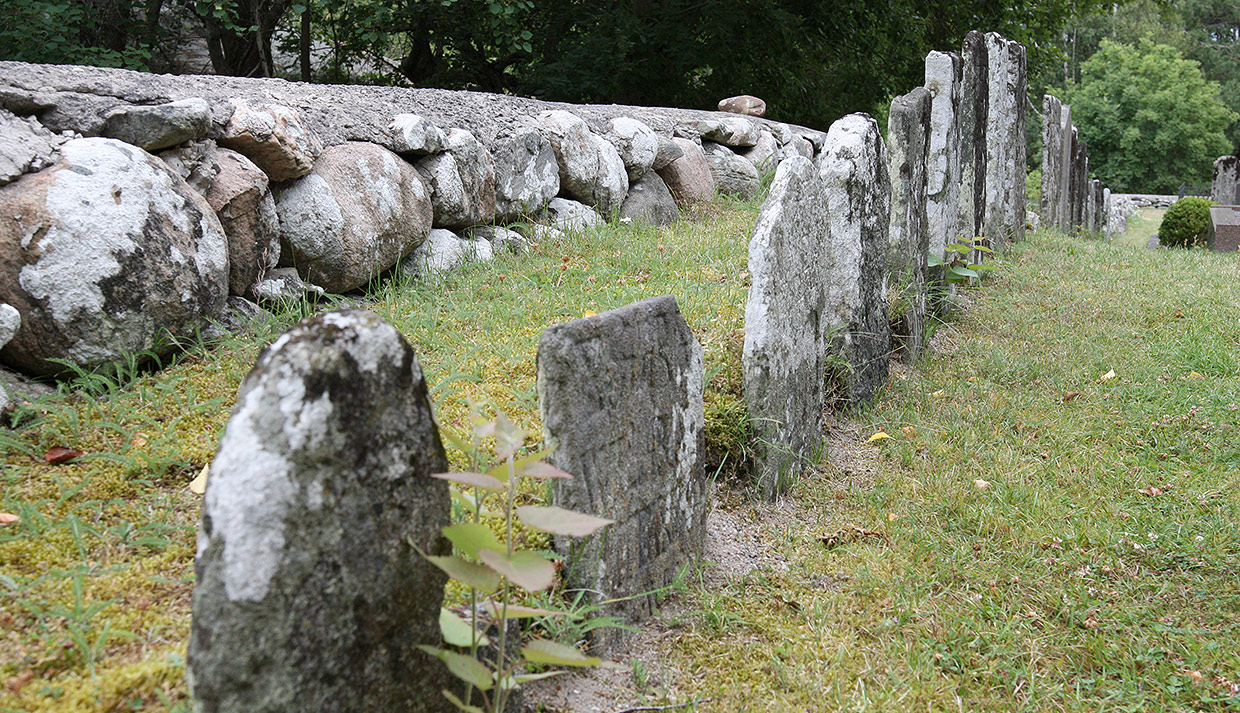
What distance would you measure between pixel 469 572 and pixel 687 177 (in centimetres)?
563

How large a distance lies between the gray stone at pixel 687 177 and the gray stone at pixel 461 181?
2124 mm

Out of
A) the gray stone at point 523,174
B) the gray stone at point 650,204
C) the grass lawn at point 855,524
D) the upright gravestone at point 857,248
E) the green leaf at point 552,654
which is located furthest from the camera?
the gray stone at point 650,204

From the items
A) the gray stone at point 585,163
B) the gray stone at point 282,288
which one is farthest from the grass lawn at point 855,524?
the gray stone at point 585,163

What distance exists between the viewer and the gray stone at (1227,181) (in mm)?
17125

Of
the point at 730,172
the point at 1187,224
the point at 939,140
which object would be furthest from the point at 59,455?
the point at 1187,224

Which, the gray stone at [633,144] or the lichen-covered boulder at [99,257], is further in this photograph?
the gray stone at [633,144]

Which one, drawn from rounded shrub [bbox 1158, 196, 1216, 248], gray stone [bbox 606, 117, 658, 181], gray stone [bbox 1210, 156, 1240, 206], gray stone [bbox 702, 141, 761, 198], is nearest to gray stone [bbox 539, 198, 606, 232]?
gray stone [bbox 606, 117, 658, 181]

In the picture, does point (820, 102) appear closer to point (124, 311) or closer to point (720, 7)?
point (720, 7)

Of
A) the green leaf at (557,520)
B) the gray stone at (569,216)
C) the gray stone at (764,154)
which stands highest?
the gray stone at (764,154)

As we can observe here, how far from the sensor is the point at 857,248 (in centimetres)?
419

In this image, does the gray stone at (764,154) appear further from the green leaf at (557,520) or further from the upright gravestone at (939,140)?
the green leaf at (557,520)

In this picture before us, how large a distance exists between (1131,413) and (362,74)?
356 inches

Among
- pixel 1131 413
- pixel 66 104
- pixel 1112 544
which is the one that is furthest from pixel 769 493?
pixel 66 104

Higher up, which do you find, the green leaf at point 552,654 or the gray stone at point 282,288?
the gray stone at point 282,288
